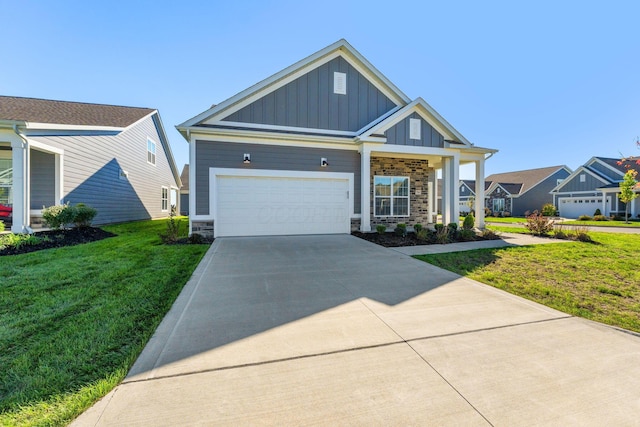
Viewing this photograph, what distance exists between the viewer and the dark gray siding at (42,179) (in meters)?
10.7

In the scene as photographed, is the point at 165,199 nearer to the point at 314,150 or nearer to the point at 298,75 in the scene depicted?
the point at 298,75

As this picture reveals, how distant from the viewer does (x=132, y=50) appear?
10969 mm

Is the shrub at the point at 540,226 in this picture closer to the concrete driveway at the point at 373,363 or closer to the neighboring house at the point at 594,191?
the concrete driveway at the point at 373,363

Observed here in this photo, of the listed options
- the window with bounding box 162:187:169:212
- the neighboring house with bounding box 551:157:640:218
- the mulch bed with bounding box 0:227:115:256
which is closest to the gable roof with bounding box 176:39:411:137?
the mulch bed with bounding box 0:227:115:256

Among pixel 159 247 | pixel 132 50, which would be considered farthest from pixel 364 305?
pixel 132 50

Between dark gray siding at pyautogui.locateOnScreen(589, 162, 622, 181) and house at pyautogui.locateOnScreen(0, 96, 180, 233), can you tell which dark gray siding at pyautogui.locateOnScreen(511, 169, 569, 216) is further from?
house at pyautogui.locateOnScreen(0, 96, 180, 233)

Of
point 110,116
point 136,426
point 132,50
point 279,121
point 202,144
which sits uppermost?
point 132,50

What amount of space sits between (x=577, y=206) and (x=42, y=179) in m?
41.3

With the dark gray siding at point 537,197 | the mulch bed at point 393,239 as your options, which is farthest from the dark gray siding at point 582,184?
the mulch bed at point 393,239

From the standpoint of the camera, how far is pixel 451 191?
1197cm

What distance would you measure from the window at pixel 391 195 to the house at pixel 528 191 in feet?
92.4

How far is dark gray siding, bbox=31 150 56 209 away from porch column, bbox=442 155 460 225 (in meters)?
16.0

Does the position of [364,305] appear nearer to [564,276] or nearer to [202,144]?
[564,276]

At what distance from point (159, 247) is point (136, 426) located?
6.84 metres
